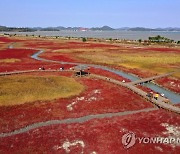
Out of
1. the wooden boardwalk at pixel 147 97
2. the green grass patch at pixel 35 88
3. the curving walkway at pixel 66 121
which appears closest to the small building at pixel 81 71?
the wooden boardwalk at pixel 147 97

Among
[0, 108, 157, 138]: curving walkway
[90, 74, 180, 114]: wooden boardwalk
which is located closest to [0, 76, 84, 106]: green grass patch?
[90, 74, 180, 114]: wooden boardwalk

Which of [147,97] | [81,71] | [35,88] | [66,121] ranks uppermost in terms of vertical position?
[81,71]

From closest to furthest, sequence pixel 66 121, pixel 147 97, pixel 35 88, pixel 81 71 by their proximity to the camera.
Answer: pixel 66 121, pixel 147 97, pixel 35 88, pixel 81 71

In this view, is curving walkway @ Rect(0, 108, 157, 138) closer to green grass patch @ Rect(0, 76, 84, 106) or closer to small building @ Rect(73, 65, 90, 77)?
green grass patch @ Rect(0, 76, 84, 106)

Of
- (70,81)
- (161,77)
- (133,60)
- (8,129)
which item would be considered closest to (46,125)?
(8,129)

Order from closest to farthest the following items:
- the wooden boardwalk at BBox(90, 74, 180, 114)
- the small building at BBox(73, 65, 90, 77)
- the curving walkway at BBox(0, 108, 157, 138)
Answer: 1. the curving walkway at BBox(0, 108, 157, 138)
2. the wooden boardwalk at BBox(90, 74, 180, 114)
3. the small building at BBox(73, 65, 90, 77)

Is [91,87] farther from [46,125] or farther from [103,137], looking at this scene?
[103,137]

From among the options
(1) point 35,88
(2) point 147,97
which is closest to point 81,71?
(1) point 35,88

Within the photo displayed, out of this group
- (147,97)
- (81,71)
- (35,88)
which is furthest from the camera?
(81,71)

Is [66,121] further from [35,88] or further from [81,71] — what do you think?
[81,71]

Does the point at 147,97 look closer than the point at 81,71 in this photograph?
Yes
